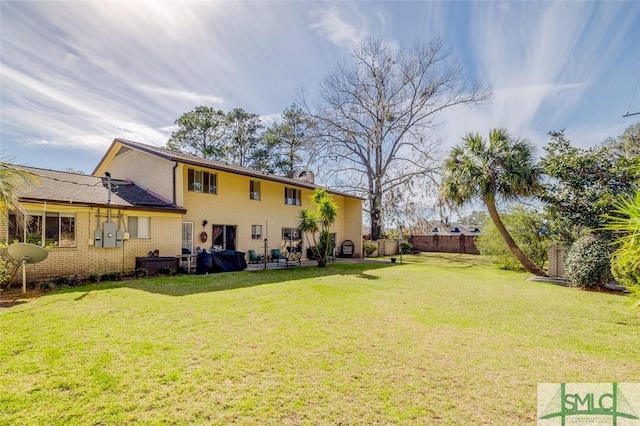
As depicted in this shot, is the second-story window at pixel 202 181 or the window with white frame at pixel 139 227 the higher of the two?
the second-story window at pixel 202 181

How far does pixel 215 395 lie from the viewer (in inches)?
129

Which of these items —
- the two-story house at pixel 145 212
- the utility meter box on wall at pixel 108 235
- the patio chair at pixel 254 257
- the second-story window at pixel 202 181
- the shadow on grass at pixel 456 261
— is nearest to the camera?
the two-story house at pixel 145 212

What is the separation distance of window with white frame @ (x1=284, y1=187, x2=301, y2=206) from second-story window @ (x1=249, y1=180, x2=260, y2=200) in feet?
7.63

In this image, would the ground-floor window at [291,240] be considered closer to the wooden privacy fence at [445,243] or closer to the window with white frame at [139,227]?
the window with white frame at [139,227]

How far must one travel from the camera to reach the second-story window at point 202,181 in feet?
48.5

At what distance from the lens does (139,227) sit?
12312 millimetres

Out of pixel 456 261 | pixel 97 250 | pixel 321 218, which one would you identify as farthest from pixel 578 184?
pixel 97 250

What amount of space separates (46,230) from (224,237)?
7239 mm

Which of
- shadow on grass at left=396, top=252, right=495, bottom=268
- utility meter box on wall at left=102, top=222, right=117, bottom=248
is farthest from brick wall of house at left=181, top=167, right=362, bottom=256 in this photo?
shadow on grass at left=396, top=252, right=495, bottom=268

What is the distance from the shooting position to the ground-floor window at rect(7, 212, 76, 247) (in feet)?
32.3

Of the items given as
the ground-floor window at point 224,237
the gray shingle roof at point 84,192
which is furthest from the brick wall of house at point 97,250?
the ground-floor window at point 224,237

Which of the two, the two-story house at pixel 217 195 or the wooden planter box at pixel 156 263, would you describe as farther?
the two-story house at pixel 217 195

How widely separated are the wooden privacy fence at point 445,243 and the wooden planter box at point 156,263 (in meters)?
26.6

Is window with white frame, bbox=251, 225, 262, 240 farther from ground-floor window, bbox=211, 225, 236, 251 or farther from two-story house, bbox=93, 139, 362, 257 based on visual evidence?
ground-floor window, bbox=211, 225, 236, 251
